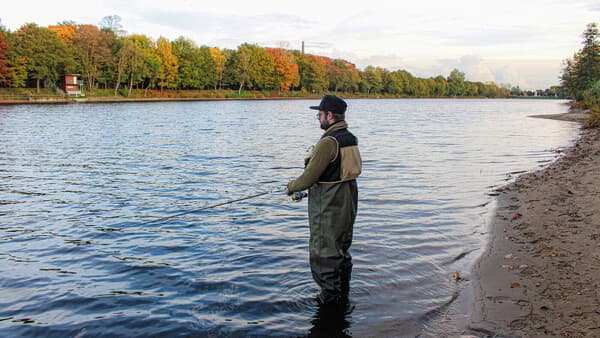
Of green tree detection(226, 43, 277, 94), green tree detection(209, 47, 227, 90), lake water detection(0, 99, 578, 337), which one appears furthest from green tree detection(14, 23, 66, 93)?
lake water detection(0, 99, 578, 337)

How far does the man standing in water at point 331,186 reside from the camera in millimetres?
5668

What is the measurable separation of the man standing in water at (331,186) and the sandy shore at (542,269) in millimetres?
1849

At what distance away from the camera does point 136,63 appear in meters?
98.3

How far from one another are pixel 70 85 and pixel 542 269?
96.9m

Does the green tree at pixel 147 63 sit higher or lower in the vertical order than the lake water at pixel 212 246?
higher

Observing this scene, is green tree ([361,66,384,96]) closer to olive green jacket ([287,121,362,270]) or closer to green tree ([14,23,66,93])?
green tree ([14,23,66,93])

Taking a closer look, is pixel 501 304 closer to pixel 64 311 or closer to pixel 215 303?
pixel 215 303

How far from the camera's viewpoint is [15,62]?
270ft

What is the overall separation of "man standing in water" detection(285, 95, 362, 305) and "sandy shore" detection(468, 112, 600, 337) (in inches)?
72.8

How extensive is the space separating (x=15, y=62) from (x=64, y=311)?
90.6m

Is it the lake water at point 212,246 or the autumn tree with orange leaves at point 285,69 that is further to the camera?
the autumn tree with orange leaves at point 285,69

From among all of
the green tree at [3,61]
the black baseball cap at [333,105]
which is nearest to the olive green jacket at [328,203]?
the black baseball cap at [333,105]

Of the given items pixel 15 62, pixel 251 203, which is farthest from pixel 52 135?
pixel 15 62

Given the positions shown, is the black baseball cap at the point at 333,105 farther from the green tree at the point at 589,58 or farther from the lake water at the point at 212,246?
the green tree at the point at 589,58
